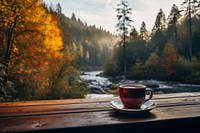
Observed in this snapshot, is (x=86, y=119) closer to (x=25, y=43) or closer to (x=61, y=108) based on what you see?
(x=61, y=108)

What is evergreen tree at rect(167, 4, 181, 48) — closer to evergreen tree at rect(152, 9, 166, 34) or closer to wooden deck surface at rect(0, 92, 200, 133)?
evergreen tree at rect(152, 9, 166, 34)

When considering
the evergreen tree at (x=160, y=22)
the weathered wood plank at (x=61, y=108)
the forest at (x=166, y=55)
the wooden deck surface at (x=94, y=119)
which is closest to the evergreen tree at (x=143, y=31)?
the forest at (x=166, y=55)

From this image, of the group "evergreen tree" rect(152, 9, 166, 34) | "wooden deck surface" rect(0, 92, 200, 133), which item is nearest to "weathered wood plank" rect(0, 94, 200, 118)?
"wooden deck surface" rect(0, 92, 200, 133)

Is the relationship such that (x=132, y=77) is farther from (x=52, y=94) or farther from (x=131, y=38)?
(x=52, y=94)

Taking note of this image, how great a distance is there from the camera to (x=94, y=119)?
0.86 meters

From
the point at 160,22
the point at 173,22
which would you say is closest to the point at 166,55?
the point at 173,22

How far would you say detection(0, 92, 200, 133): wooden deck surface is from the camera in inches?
30.6

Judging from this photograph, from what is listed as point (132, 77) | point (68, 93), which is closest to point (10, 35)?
point (68, 93)

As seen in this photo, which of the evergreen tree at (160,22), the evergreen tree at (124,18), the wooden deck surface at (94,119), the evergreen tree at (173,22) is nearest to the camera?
the wooden deck surface at (94,119)

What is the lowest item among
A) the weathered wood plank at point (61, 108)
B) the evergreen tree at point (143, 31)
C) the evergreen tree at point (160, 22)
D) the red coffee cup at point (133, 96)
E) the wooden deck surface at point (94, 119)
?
the wooden deck surface at point (94, 119)

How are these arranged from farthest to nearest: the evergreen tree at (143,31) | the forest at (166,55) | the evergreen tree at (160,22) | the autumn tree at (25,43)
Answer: the evergreen tree at (160,22) < the evergreen tree at (143,31) < the forest at (166,55) < the autumn tree at (25,43)

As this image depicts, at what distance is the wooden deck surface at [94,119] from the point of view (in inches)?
30.6

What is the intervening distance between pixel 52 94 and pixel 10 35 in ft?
8.88

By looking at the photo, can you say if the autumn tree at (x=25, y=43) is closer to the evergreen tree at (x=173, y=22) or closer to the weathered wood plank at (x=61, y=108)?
the weathered wood plank at (x=61, y=108)
